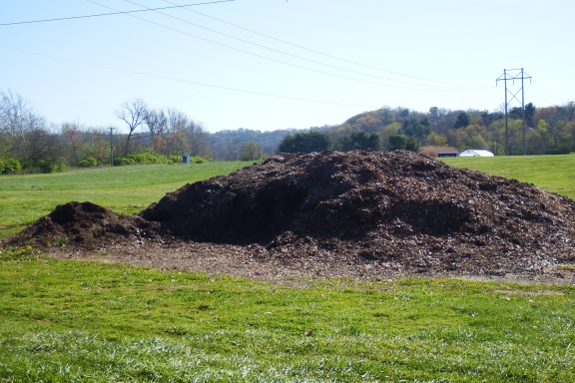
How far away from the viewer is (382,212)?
12266mm

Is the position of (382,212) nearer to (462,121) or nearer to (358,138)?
(358,138)

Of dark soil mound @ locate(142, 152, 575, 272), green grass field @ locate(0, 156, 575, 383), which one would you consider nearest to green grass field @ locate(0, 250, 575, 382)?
green grass field @ locate(0, 156, 575, 383)

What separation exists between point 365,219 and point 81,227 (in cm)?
693

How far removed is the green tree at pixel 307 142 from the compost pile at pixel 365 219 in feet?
139

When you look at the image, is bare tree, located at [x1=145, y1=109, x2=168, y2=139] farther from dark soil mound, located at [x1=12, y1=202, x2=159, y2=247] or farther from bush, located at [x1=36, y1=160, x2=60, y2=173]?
dark soil mound, located at [x1=12, y1=202, x2=159, y2=247]

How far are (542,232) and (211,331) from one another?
9030 millimetres

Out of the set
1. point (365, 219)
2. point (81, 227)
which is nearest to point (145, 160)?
point (81, 227)

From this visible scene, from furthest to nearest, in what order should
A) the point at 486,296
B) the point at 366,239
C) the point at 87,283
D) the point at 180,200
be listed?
the point at 180,200 → the point at 366,239 → the point at 87,283 → the point at 486,296

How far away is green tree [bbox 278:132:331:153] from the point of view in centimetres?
5834

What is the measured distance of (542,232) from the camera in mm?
12172

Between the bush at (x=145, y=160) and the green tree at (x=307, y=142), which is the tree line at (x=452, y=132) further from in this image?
the bush at (x=145, y=160)

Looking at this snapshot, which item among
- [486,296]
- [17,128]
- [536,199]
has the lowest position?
[486,296]

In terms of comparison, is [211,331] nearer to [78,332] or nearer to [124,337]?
[124,337]

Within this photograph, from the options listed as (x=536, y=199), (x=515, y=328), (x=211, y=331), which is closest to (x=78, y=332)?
(x=211, y=331)
